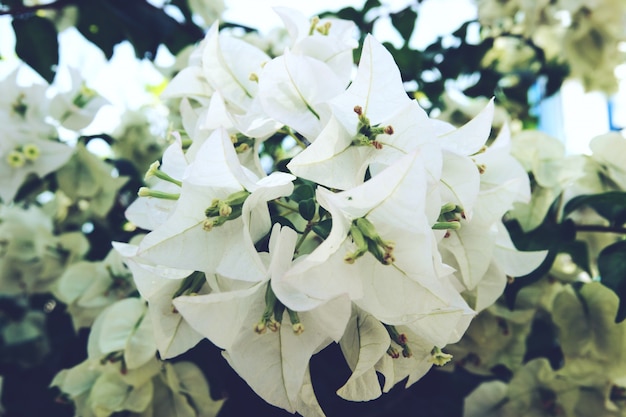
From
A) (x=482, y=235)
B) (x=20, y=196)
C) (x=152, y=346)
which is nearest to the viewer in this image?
(x=482, y=235)

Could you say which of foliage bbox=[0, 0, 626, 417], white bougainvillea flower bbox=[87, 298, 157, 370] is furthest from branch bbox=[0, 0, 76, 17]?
white bougainvillea flower bbox=[87, 298, 157, 370]

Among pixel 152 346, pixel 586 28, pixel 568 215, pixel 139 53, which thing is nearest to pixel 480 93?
pixel 586 28

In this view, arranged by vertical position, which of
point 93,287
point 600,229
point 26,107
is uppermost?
point 600,229

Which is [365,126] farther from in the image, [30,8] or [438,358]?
[30,8]

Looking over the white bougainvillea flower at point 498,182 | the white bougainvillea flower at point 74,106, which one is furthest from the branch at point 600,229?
the white bougainvillea flower at point 74,106

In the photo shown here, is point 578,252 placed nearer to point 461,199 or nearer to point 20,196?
point 461,199

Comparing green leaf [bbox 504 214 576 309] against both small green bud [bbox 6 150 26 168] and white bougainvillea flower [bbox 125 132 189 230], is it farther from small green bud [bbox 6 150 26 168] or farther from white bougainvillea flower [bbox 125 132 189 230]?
small green bud [bbox 6 150 26 168]

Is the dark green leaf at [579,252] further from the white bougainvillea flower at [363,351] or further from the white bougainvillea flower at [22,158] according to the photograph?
the white bougainvillea flower at [22,158]

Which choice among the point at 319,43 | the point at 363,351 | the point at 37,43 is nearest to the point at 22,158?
the point at 37,43
